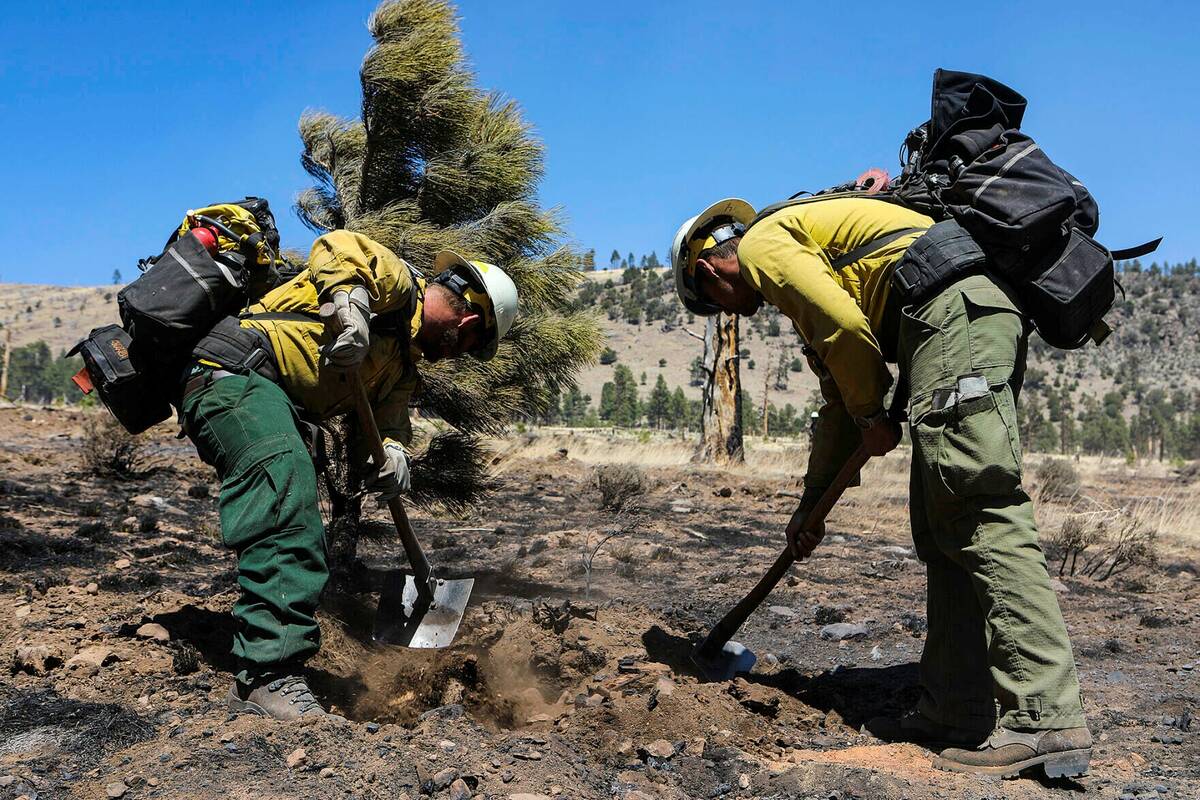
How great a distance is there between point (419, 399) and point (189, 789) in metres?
3.07

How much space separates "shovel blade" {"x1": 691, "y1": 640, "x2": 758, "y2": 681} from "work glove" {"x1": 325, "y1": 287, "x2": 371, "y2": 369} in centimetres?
182

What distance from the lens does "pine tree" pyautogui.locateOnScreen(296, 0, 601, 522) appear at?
5.03 m

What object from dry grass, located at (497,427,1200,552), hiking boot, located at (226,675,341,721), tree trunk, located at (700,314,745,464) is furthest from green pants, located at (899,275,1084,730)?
tree trunk, located at (700,314,745,464)

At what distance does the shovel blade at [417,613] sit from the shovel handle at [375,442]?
2.5 inches

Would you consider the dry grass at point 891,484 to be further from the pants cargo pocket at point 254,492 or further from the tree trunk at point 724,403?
the pants cargo pocket at point 254,492

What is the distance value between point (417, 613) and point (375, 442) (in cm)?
94

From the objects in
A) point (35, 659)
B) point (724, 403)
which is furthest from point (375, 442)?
point (724, 403)

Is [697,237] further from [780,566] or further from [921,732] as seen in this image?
[921,732]

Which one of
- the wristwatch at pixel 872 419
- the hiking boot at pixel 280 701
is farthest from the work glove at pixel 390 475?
the wristwatch at pixel 872 419

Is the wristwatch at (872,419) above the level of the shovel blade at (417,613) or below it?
above

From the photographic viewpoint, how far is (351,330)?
295cm

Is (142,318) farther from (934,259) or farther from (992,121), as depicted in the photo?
(992,121)

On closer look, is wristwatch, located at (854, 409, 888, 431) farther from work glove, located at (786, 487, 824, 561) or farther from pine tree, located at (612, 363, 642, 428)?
pine tree, located at (612, 363, 642, 428)

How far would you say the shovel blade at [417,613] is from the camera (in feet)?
13.2
